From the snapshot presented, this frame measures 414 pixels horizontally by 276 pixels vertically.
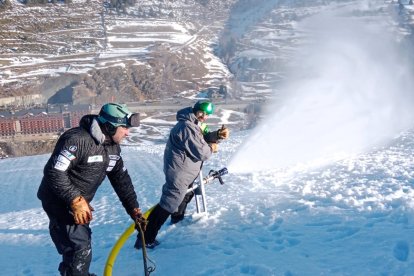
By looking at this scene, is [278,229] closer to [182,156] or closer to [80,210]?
[182,156]

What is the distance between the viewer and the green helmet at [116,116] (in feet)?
11.9

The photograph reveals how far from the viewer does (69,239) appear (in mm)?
3762

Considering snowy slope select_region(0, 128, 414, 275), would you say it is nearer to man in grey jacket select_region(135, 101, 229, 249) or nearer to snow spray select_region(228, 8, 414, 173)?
man in grey jacket select_region(135, 101, 229, 249)

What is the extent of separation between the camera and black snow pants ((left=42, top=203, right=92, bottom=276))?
3.71 m

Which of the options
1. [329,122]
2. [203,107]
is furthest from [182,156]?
[329,122]

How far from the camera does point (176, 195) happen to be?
5.05 meters

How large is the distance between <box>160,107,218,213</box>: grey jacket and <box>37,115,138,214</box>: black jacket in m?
1.07

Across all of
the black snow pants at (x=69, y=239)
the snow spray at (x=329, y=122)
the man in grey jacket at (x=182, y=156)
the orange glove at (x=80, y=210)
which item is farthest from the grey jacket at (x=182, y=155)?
the snow spray at (x=329, y=122)

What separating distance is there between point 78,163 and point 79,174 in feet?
0.42

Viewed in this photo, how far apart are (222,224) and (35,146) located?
45.4m

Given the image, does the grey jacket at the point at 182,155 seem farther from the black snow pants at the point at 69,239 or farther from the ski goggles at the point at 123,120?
the black snow pants at the point at 69,239

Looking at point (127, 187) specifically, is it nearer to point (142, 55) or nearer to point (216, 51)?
point (142, 55)

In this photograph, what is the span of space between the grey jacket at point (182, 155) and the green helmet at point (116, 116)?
125 cm

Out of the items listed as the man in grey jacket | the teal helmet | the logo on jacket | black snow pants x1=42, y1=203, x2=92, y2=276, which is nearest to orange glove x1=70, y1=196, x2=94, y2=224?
black snow pants x1=42, y1=203, x2=92, y2=276
